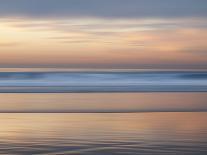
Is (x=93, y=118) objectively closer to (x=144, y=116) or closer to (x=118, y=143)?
(x=144, y=116)

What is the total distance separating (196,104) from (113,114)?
9.03 ft

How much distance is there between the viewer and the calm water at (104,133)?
24.3 ft

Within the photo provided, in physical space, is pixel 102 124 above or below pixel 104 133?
above

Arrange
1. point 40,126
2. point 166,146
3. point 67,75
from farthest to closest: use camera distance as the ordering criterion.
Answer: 1. point 67,75
2. point 40,126
3. point 166,146

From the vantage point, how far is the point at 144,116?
11008 mm

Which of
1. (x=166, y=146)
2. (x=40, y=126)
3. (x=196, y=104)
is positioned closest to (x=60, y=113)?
(x=40, y=126)

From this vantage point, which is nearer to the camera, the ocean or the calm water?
the calm water

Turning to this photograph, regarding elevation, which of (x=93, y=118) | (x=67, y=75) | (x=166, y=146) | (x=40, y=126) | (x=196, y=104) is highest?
(x=67, y=75)

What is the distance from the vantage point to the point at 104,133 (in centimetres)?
870

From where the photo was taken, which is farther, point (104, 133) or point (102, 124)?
point (102, 124)

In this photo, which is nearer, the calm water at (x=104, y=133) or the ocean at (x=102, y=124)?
the calm water at (x=104, y=133)

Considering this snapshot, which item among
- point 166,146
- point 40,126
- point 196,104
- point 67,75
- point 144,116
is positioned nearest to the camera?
point 166,146

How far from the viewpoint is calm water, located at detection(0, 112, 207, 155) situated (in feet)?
24.3

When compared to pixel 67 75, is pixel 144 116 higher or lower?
lower
